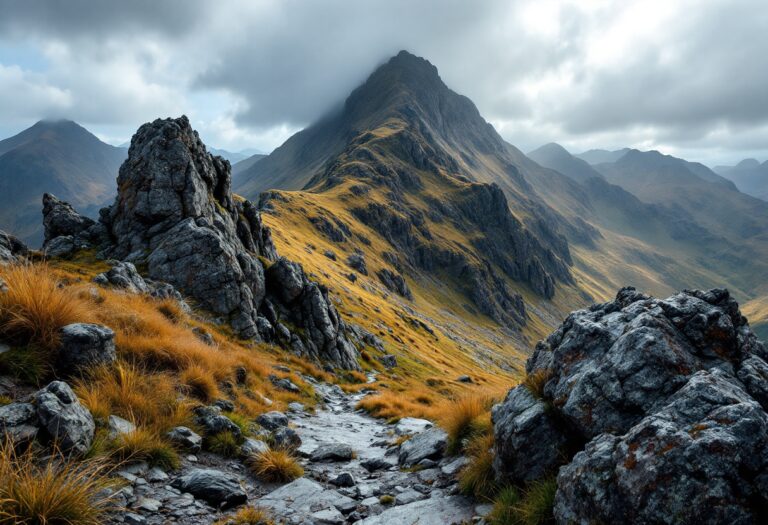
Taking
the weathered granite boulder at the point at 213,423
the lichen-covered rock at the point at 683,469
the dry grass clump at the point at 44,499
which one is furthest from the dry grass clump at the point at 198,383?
the lichen-covered rock at the point at 683,469

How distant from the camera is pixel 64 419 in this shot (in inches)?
287

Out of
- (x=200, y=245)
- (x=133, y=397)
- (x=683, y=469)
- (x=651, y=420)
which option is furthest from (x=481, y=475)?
(x=200, y=245)

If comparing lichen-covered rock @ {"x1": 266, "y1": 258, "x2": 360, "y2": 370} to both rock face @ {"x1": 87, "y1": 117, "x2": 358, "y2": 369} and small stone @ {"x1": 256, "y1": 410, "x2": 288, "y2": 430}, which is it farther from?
small stone @ {"x1": 256, "y1": 410, "x2": 288, "y2": 430}

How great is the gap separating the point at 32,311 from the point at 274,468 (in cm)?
678

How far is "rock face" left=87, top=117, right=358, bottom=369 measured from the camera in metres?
32.3

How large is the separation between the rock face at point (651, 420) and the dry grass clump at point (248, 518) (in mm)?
4769

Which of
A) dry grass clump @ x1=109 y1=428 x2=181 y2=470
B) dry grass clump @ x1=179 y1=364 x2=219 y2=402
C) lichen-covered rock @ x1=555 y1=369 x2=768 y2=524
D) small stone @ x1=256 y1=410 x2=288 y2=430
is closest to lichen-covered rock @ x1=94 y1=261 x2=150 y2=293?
dry grass clump @ x1=179 y1=364 x2=219 y2=402

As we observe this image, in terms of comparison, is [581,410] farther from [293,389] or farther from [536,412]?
[293,389]

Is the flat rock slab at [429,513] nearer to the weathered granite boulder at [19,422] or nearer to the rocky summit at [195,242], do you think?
the weathered granite boulder at [19,422]

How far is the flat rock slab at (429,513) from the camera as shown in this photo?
8250 mm

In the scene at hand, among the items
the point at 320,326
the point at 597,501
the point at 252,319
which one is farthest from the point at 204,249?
the point at 597,501

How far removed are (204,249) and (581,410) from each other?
104 ft

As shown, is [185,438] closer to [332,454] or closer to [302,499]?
[302,499]

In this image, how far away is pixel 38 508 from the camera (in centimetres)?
537
